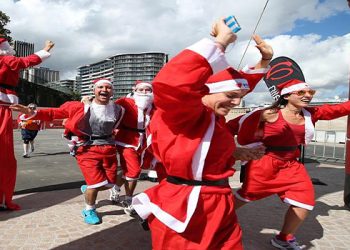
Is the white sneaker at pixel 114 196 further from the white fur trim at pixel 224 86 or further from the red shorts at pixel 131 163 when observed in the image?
the white fur trim at pixel 224 86

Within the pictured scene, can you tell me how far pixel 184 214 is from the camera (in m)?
1.97

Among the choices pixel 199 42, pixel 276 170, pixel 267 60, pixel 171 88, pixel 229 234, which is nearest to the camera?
pixel 171 88

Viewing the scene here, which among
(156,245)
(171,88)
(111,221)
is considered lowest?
(111,221)

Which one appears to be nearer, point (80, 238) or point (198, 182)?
point (198, 182)

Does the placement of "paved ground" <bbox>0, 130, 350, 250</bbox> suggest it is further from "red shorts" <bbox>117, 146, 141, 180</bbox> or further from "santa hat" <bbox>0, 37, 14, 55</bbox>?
"santa hat" <bbox>0, 37, 14, 55</bbox>

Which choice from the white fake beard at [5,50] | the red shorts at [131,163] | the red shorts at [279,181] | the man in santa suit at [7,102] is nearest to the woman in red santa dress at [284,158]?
the red shorts at [279,181]

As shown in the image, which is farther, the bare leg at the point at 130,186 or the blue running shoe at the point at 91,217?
the bare leg at the point at 130,186

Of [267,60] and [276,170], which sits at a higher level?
[267,60]

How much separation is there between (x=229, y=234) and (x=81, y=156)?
2765mm

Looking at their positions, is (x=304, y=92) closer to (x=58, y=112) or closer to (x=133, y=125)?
(x=133, y=125)

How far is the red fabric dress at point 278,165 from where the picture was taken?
3.43 metres

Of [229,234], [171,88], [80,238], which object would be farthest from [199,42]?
[80,238]

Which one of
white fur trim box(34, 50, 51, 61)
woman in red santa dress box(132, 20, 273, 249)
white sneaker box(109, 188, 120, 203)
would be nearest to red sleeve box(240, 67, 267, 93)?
woman in red santa dress box(132, 20, 273, 249)

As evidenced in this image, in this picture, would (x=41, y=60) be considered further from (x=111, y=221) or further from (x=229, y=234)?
(x=229, y=234)
